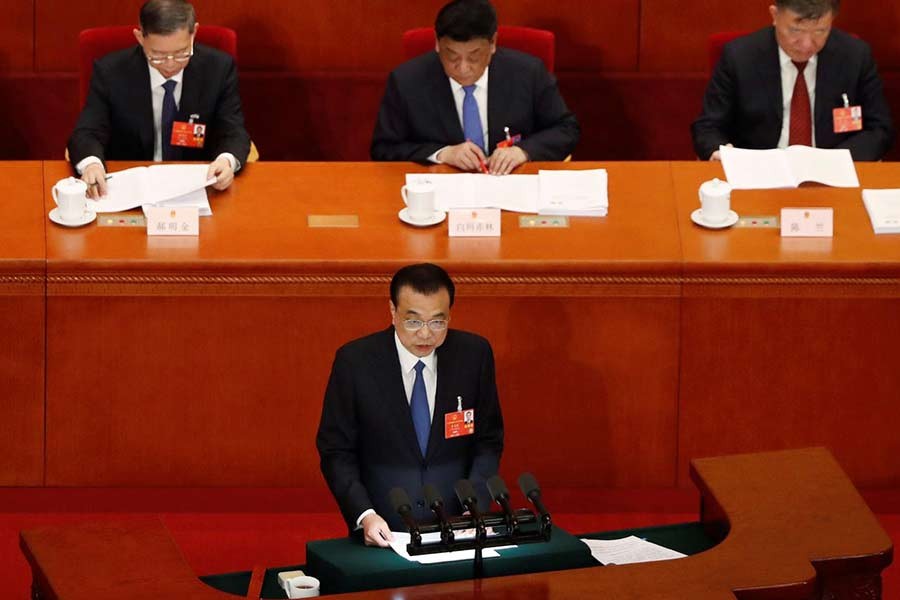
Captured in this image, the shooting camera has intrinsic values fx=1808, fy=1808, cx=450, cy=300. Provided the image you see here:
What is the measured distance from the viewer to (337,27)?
6.96m

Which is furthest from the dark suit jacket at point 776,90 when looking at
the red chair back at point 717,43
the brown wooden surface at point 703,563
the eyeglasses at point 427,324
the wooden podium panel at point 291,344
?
the brown wooden surface at point 703,563

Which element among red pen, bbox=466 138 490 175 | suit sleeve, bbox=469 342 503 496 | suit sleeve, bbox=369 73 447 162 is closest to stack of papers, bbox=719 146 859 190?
red pen, bbox=466 138 490 175

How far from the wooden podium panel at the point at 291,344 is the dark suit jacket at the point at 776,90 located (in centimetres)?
116

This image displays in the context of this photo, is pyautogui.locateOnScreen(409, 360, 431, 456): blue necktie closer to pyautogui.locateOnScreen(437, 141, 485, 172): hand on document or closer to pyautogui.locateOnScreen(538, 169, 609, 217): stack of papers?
pyautogui.locateOnScreen(538, 169, 609, 217): stack of papers

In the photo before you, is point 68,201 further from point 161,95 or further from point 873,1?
point 873,1

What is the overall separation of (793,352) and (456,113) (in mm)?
1509

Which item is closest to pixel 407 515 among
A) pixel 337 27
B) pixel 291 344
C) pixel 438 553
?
pixel 438 553

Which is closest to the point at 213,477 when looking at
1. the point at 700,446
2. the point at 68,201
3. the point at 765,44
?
the point at 68,201

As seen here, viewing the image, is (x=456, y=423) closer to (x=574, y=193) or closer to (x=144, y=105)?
(x=574, y=193)

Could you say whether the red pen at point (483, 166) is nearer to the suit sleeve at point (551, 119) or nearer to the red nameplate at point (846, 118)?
the suit sleeve at point (551, 119)

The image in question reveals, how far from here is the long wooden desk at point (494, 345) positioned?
16.8 ft

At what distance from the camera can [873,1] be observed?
6941mm

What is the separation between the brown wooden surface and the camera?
3619mm

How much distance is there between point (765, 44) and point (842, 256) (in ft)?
4.13
